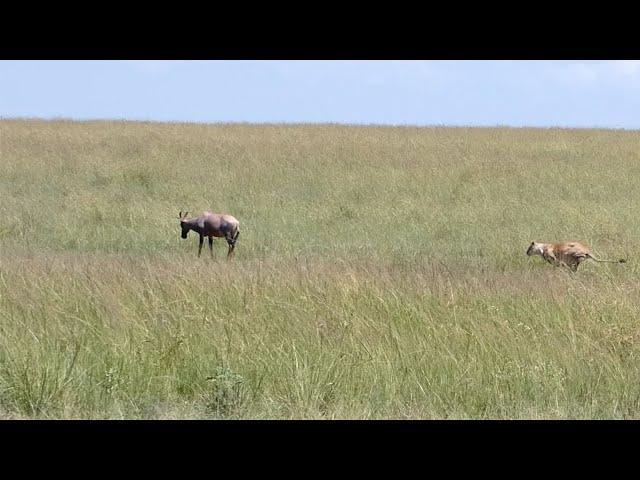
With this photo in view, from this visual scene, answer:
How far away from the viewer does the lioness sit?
1016cm

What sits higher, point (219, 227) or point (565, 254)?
point (219, 227)

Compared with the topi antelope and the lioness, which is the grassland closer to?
the lioness

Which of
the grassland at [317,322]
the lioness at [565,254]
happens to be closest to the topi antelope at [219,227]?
the grassland at [317,322]

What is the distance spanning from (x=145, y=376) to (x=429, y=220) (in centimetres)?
942

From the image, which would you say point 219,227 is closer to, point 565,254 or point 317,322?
point 565,254

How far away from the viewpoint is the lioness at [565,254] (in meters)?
10.2

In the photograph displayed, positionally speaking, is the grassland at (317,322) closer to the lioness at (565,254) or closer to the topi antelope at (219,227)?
the lioness at (565,254)

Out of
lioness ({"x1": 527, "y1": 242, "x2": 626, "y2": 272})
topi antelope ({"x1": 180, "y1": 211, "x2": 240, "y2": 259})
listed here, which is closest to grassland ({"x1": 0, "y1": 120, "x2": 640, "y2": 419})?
lioness ({"x1": 527, "y1": 242, "x2": 626, "y2": 272})

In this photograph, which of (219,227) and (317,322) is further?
(219,227)

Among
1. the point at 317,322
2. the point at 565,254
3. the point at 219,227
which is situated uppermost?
the point at 219,227

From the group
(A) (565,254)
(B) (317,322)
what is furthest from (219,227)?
(B) (317,322)

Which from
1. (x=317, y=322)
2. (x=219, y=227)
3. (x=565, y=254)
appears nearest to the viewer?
(x=317, y=322)

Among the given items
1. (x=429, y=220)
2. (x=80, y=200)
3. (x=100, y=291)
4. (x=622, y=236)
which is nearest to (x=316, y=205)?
(x=429, y=220)

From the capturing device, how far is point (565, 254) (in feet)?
33.7
